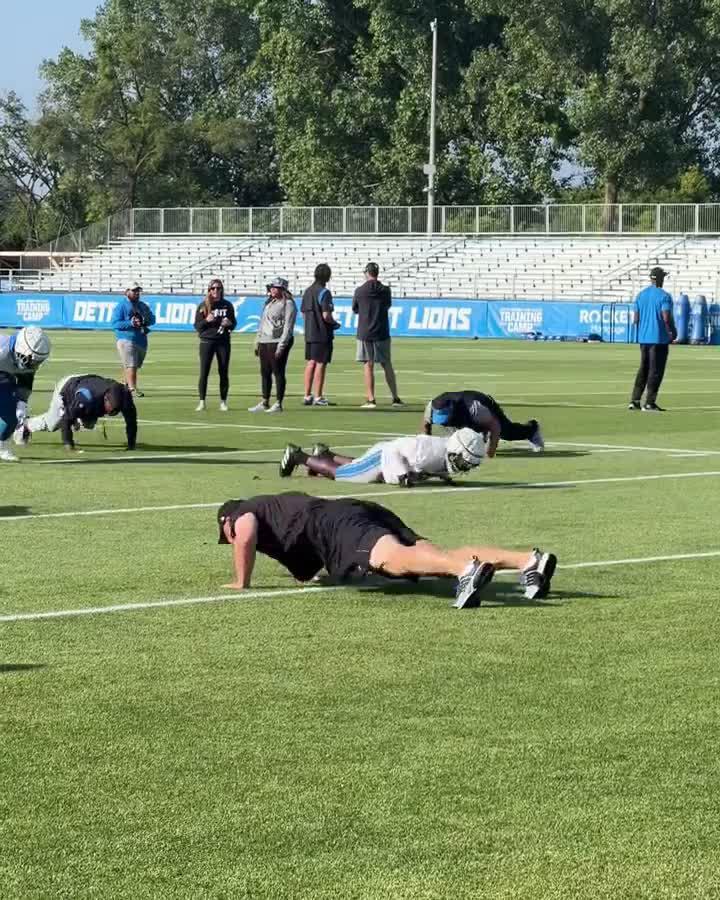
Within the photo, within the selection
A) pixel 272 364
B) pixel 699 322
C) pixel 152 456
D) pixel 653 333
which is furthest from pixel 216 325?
pixel 699 322

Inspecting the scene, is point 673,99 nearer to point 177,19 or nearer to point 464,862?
point 177,19

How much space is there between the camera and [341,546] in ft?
34.7

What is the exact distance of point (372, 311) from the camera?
27.5m

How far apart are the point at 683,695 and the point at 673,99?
76.9 meters

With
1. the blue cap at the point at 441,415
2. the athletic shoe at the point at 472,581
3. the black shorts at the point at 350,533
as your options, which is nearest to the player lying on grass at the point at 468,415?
the blue cap at the point at 441,415

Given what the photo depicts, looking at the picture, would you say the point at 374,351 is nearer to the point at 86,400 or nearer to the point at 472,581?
the point at 86,400

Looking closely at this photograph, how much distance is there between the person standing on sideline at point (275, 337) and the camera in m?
26.1

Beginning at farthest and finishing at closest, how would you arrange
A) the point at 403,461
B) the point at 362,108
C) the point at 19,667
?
1. the point at 362,108
2. the point at 403,461
3. the point at 19,667

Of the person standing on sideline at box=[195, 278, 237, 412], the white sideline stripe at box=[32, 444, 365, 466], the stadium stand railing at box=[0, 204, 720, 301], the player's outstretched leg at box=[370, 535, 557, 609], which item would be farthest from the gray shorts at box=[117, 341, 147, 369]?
the stadium stand railing at box=[0, 204, 720, 301]

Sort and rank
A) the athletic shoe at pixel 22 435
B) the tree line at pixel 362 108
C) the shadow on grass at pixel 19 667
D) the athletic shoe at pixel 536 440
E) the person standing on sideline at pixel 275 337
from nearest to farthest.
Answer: the shadow on grass at pixel 19 667 < the athletic shoe at pixel 536 440 < the athletic shoe at pixel 22 435 < the person standing on sideline at pixel 275 337 < the tree line at pixel 362 108

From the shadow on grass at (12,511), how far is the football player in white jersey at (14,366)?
3.00m

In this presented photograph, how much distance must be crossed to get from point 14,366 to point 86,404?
1091mm

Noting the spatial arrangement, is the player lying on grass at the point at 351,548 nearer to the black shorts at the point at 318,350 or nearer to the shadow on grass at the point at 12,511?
the shadow on grass at the point at 12,511

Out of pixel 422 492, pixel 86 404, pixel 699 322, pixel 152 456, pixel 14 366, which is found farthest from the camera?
pixel 699 322
